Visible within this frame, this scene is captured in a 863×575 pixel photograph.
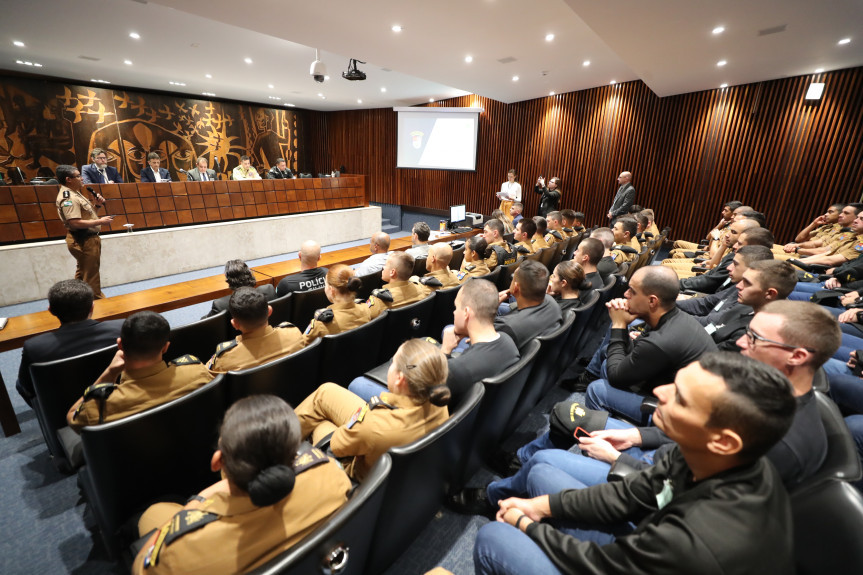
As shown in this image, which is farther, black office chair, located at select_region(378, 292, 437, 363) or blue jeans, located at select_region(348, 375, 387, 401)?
black office chair, located at select_region(378, 292, 437, 363)

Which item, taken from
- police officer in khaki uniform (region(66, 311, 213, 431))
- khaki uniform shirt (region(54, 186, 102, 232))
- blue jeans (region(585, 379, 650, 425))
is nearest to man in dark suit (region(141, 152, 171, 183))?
khaki uniform shirt (region(54, 186, 102, 232))

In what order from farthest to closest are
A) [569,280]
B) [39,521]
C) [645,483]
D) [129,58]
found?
[129,58] < [569,280] < [39,521] < [645,483]

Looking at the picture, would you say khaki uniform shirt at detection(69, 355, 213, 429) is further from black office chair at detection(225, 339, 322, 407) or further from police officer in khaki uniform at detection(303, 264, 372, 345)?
police officer in khaki uniform at detection(303, 264, 372, 345)

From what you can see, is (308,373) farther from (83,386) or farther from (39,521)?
(39,521)

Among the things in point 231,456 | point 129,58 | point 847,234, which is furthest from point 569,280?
point 129,58

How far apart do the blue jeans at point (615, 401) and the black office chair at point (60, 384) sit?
2.57m

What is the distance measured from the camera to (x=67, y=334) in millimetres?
1949

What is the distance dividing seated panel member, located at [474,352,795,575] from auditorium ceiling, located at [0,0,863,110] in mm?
3549

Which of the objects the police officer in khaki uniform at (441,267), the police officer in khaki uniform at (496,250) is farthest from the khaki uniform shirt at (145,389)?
the police officer in khaki uniform at (496,250)

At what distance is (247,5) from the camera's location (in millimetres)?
3730

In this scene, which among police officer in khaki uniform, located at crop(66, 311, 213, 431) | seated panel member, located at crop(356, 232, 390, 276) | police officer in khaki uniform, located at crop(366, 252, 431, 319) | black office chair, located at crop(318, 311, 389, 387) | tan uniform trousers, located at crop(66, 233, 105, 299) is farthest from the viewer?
tan uniform trousers, located at crop(66, 233, 105, 299)

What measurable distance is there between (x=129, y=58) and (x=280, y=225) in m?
3.62

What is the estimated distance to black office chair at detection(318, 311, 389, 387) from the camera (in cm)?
201

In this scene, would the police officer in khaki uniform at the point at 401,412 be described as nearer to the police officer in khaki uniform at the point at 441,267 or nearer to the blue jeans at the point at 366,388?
the blue jeans at the point at 366,388
